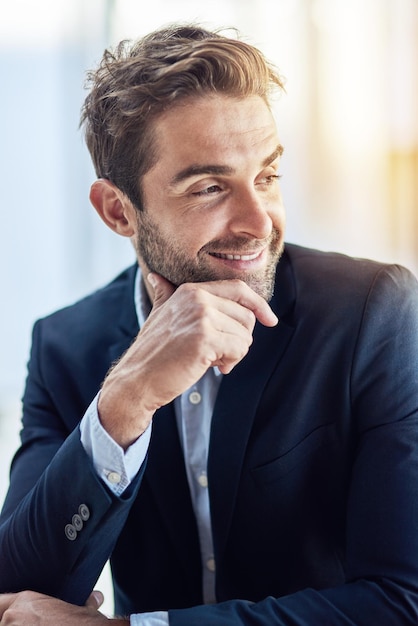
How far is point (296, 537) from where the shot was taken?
1.56 meters

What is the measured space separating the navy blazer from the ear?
192 mm

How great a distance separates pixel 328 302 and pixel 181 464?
434 millimetres

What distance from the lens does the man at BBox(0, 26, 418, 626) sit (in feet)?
4.44

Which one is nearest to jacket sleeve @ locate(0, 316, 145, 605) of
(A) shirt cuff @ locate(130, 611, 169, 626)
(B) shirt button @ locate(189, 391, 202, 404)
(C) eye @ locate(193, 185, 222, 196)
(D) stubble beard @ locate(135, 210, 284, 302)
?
(A) shirt cuff @ locate(130, 611, 169, 626)

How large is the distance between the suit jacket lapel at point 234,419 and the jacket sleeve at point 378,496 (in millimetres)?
173

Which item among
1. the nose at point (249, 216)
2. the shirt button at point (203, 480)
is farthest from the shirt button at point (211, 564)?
the nose at point (249, 216)

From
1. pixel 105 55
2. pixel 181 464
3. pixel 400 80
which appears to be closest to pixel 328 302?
pixel 181 464

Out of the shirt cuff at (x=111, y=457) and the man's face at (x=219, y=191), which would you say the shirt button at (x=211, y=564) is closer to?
the shirt cuff at (x=111, y=457)

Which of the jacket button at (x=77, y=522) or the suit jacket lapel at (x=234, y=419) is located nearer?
the jacket button at (x=77, y=522)

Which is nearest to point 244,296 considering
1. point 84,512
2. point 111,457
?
point 111,457

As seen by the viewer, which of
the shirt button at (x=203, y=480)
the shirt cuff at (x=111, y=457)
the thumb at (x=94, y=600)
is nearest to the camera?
the shirt cuff at (x=111, y=457)

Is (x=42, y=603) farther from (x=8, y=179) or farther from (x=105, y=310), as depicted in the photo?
(x=8, y=179)

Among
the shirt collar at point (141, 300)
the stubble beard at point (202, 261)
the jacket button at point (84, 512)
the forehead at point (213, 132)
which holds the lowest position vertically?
the jacket button at point (84, 512)

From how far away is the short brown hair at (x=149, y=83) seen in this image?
151 centimetres
